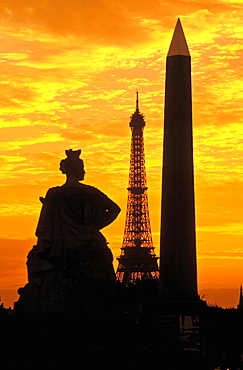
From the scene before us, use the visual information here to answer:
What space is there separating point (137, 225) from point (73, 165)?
40369mm

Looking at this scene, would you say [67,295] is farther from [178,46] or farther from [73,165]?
[178,46]

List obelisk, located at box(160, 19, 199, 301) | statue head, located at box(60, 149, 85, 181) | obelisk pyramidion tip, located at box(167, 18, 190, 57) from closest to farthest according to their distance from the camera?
statue head, located at box(60, 149, 85, 181) → obelisk, located at box(160, 19, 199, 301) → obelisk pyramidion tip, located at box(167, 18, 190, 57)

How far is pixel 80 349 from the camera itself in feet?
96.2

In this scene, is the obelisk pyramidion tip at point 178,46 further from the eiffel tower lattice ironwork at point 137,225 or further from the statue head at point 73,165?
the eiffel tower lattice ironwork at point 137,225

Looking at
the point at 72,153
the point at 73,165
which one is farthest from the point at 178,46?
the point at 73,165

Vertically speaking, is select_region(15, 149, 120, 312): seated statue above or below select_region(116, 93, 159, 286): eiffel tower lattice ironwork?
below

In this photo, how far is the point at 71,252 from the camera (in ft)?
104

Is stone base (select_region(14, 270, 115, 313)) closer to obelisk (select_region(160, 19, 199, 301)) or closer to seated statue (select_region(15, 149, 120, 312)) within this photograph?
seated statue (select_region(15, 149, 120, 312))

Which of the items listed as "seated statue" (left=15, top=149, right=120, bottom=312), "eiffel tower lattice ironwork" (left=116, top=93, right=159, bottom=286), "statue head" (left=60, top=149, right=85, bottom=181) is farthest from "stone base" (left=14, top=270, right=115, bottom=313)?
"eiffel tower lattice ironwork" (left=116, top=93, right=159, bottom=286)

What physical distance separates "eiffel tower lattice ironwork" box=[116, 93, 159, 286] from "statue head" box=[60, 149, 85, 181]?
3625 centimetres

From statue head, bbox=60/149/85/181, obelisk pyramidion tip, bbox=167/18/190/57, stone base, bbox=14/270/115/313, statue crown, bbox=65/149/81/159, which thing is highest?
obelisk pyramidion tip, bbox=167/18/190/57

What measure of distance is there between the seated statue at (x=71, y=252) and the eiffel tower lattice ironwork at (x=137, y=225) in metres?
36.4

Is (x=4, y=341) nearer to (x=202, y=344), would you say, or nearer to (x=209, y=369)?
(x=209, y=369)

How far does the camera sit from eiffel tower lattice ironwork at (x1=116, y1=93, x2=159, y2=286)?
69.9m
